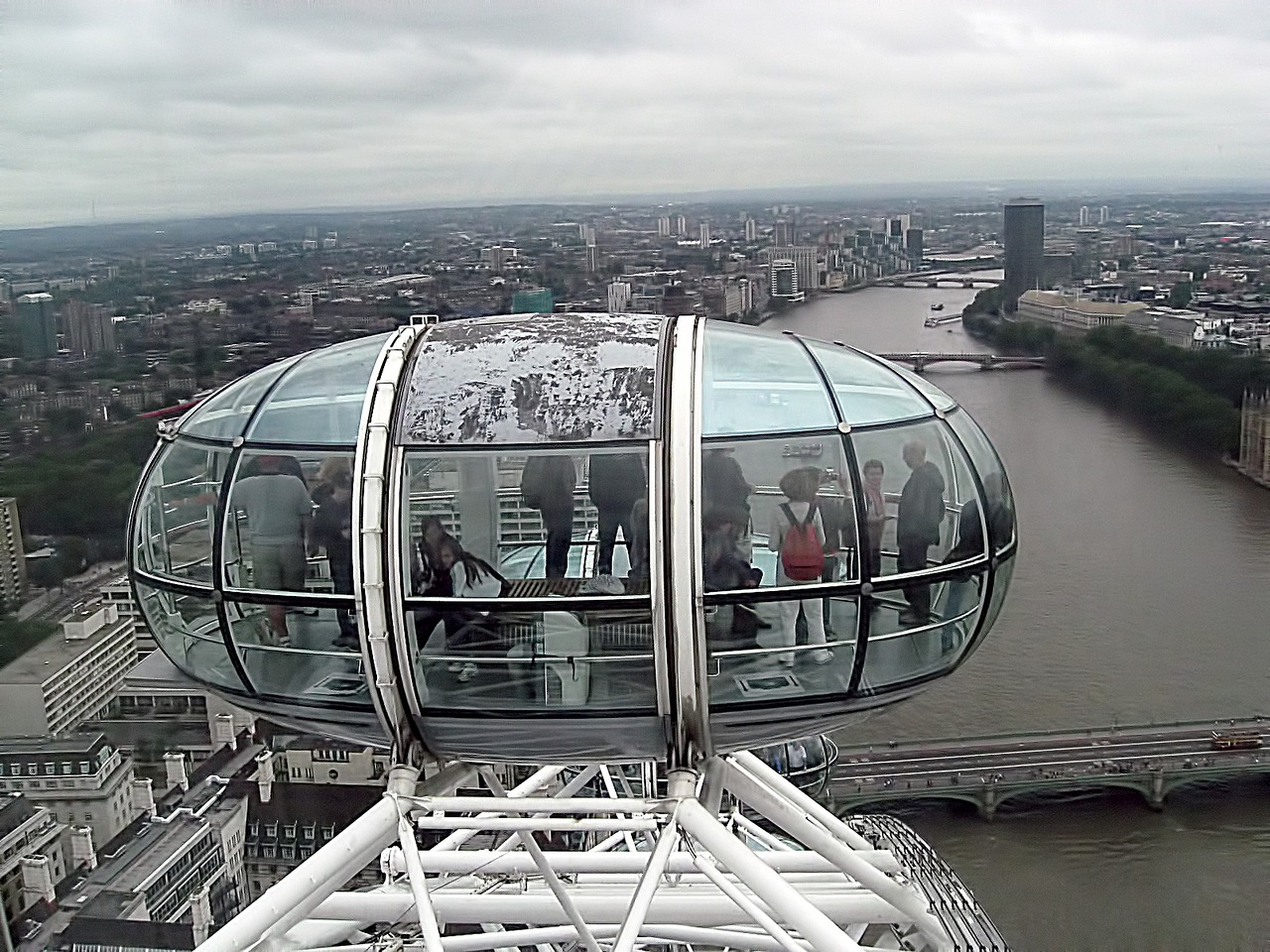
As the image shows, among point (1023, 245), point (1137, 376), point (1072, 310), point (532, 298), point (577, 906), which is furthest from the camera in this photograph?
point (1023, 245)

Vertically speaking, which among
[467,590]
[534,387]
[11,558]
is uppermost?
[534,387]

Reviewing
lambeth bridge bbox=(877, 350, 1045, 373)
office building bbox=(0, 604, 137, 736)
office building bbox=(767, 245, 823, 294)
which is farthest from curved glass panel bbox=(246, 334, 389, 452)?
office building bbox=(767, 245, 823, 294)

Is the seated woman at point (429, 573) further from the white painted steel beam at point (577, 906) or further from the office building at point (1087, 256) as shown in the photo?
the office building at point (1087, 256)

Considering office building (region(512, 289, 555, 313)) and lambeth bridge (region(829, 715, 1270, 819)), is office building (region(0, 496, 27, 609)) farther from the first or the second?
lambeth bridge (region(829, 715, 1270, 819))

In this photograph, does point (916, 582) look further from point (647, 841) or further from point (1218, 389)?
point (1218, 389)

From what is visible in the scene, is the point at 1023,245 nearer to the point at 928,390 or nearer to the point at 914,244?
the point at 914,244

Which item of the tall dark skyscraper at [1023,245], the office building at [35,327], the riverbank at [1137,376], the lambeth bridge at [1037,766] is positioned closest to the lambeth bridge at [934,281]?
the tall dark skyscraper at [1023,245]

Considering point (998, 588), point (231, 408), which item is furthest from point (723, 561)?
point (231, 408)
